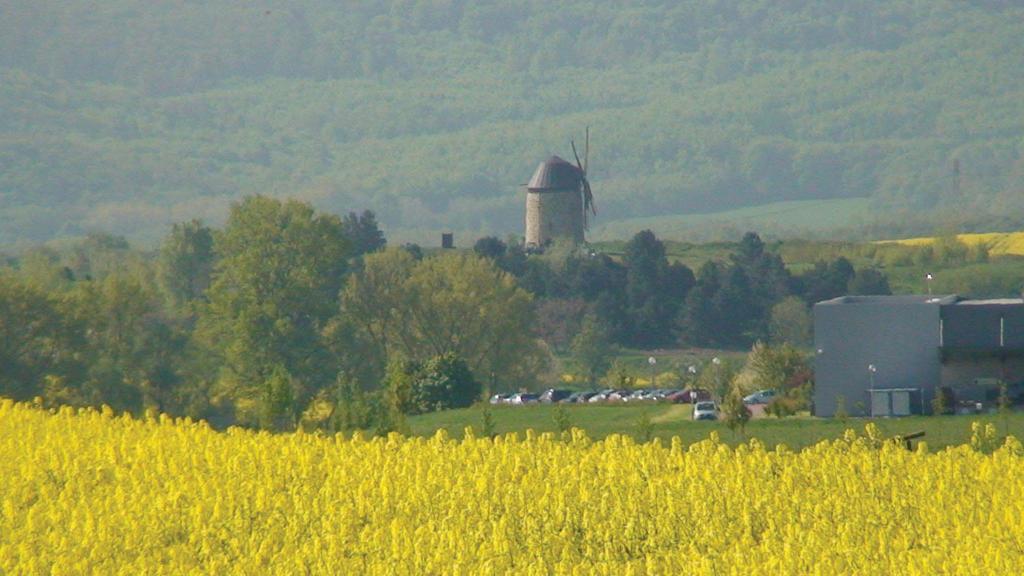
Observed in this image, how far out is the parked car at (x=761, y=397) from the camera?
73.7m

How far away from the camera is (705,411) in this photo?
204 ft

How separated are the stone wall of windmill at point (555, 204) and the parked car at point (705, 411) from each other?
387 feet

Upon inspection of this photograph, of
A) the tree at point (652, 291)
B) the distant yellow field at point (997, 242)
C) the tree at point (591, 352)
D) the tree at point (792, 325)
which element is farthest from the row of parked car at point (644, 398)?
the distant yellow field at point (997, 242)

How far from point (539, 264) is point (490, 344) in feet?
150

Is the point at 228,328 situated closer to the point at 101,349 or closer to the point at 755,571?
the point at 101,349

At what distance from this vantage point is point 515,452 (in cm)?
2495

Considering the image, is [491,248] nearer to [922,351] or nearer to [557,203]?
[557,203]

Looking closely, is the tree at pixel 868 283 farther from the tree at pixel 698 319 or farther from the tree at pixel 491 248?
the tree at pixel 491 248

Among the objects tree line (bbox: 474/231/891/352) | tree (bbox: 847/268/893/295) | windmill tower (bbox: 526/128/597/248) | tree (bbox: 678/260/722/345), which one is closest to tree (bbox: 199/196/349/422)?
tree line (bbox: 474/231/891/352)

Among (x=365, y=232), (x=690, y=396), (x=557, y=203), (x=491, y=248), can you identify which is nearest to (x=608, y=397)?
(x=690, y=396)

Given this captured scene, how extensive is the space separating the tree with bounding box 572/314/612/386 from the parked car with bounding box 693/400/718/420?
44.6 m

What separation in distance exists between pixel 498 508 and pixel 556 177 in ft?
548

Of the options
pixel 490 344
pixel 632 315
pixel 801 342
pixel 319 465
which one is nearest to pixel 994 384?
pixel 490 344

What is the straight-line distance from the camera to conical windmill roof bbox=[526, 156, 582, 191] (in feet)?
611
